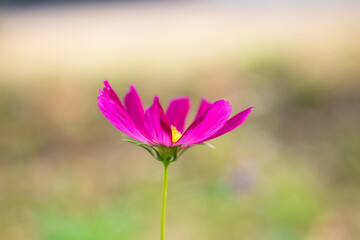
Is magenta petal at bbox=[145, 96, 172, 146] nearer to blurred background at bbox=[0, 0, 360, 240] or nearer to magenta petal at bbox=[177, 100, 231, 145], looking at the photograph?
magenta petal at bbox=[177, 100, 231, 145]

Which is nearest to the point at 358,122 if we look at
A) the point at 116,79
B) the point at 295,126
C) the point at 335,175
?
the point at 295,126

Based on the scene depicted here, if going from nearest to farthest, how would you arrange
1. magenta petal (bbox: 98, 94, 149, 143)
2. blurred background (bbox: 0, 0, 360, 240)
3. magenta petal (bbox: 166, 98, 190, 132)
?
magenta petal (bbox: 98, 94, 149, 143), magenta petal (bbox: 166, 98, 190, 132), blurred background (bbox: 0, 0, 360, 240)

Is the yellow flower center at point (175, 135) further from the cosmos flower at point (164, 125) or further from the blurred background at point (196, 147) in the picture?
the blurred background at point (196, 147)

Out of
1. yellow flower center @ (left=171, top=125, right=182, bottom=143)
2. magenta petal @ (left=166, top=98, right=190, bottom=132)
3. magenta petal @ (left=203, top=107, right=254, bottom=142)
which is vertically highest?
magenta petal @ (left=166, top=98, right=190, bottom=132)

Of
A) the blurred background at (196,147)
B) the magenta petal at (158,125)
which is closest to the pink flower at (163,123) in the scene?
the magenta petal at (158,125)

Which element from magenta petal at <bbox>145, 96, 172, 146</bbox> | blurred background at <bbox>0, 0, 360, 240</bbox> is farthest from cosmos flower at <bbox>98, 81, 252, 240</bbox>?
blurred background at <bbox>0, 0, 360, 240</bbox>

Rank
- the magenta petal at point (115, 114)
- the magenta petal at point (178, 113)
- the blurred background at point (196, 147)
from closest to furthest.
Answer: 1. the magenta petal at point (115, 114)
2. the magenta petal at point (178, 113)
3. the blurred background at point (196, 147)

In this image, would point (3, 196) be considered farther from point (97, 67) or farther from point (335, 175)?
point (97, 67)

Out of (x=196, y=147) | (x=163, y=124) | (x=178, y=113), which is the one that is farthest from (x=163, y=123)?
(x=196, y=147)
